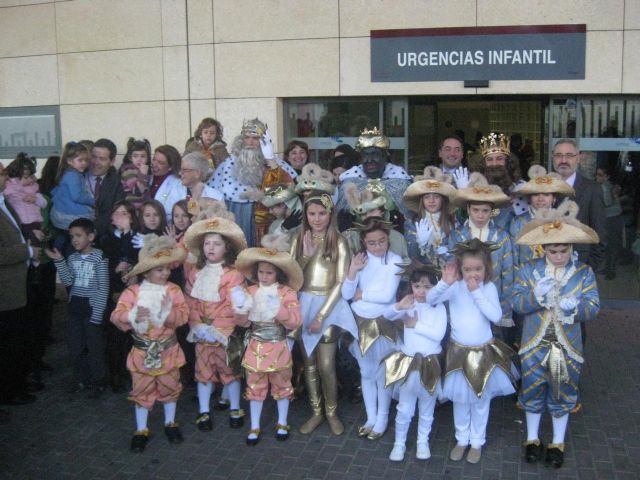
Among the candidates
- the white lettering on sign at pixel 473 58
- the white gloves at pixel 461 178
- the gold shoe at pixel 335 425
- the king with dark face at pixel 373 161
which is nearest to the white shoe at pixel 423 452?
the gold shoe at pixel 335 425

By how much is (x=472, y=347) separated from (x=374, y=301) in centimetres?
75

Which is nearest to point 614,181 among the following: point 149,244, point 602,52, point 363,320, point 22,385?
point 602,52

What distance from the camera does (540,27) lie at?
27.7 ft

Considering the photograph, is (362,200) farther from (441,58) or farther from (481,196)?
(441,58)

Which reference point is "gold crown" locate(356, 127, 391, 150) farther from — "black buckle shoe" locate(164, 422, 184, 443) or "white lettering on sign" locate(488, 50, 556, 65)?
"white lettering on sign" locate(488, 50, 556, 65)

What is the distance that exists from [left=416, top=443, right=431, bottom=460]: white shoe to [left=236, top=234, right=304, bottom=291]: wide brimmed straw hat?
1.36 m

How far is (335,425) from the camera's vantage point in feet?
17.4

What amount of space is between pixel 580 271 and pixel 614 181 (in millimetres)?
4770

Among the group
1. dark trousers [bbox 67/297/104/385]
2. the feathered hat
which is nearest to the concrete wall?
the feathered hat

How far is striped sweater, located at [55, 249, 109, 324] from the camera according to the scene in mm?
5957

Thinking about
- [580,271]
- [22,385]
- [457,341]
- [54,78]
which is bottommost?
[22,385]

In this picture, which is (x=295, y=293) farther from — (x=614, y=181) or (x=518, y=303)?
(x=614, y=181)

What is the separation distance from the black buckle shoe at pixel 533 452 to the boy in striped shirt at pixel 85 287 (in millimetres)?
3450

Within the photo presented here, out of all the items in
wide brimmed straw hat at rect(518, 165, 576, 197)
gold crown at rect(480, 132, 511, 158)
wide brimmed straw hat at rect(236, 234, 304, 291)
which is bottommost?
wide brimmed straw hat at rect(236, 234, 304, 291)
